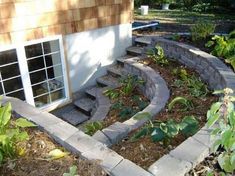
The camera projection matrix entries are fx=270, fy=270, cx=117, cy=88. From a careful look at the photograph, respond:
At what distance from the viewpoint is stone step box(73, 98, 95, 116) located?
512cm

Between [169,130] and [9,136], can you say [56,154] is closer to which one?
[9,136]

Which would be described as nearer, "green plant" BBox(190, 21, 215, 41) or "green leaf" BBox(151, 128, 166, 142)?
"green leaf" BBox(151, 128, 166, 142)

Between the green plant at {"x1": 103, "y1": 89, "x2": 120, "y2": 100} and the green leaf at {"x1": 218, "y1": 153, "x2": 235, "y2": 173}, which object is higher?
the green leaf at {"x1": 218, "y1": 153, "x2": 235, "y2": 173}

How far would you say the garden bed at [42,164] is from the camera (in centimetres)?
197

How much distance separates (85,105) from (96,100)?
0.91ft

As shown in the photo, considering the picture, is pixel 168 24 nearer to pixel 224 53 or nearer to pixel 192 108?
pixel 224 53

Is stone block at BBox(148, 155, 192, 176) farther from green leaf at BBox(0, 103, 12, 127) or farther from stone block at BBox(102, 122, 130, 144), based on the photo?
green leaf at BBox(0, 103, 12, 127)

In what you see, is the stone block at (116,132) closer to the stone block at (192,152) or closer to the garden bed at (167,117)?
the garden bed at (167,117)

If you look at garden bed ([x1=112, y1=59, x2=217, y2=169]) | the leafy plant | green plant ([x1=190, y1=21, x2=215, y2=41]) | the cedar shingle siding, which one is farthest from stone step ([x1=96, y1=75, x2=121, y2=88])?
green plant ([x1=190, y1=21, x2=215, y2=41])

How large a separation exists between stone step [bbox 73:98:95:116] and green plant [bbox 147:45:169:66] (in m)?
1.46

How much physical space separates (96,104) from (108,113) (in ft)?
2.15

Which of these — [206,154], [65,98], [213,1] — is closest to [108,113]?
[65,98]

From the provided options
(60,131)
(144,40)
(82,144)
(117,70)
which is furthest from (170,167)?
(144,40)

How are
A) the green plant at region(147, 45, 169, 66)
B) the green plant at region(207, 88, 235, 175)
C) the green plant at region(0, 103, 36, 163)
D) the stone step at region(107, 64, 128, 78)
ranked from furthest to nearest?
the stone step at region(107, 64, 128, 78) < the green plant at region(147, 45, 169, 66) < the green plant at region(0, 103, 36, 163) < the green plant at region(207, 88, 235, 175)
